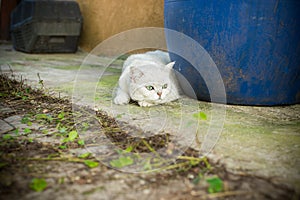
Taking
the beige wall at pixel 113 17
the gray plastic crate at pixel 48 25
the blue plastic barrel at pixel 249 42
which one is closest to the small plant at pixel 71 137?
the blue plastic barrel at pixel 249 42

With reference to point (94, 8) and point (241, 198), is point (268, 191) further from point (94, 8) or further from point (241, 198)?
point (94, 8)

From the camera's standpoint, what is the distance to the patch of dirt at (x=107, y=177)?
850 mm

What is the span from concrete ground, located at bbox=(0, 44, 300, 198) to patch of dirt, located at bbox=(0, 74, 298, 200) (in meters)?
0.08

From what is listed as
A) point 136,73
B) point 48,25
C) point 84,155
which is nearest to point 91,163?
point 84,155

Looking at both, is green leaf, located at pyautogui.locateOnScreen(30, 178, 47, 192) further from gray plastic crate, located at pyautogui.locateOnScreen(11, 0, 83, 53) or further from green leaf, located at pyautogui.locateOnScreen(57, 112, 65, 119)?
gray plastic crate, located at pyautogui.locateOnScreen(11, 0, 83, 53)

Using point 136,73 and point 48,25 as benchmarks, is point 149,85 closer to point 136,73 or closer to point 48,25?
point 136,73

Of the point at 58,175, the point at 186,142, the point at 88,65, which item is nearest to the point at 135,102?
the point at 186,142

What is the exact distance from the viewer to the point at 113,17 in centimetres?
412

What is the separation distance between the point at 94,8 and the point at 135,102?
9.64ft

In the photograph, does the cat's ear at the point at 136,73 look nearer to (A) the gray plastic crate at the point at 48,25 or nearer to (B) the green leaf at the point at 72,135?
A: (B) the green leaf at the point at 72,135

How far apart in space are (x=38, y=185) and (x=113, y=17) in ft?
11.7

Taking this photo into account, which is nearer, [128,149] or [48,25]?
[128,149]

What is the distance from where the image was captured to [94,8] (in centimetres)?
441

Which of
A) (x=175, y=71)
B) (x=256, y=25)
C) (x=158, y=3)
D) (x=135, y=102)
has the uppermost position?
(x=158, y=3)
